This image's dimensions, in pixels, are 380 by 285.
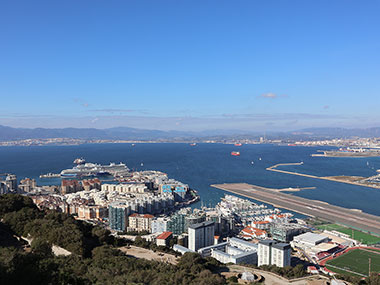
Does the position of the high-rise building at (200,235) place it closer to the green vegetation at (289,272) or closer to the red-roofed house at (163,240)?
the red-roofed house at (163,240)

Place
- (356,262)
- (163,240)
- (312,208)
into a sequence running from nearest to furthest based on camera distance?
1. (356,262)
2. (163,240)
3. (312,208)

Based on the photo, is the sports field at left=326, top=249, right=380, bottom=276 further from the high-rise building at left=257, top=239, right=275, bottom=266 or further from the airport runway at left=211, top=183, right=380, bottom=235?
the airport runway at left=211, top=183, right=380, bottom=235

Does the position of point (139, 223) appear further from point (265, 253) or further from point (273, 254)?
point (273, 254)

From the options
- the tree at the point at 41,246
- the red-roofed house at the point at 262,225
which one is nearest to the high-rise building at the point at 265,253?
the red-roofed house at the point at 262,225

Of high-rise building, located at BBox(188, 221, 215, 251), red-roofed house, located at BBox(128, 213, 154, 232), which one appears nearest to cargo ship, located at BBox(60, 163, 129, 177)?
red-roofed house, located at BBox(128, 213, 154, 232)

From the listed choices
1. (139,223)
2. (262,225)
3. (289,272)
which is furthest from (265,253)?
(139,223)

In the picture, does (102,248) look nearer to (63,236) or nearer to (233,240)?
(63,236)

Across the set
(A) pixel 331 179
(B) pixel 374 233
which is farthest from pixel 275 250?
(A) pixel 331 179
